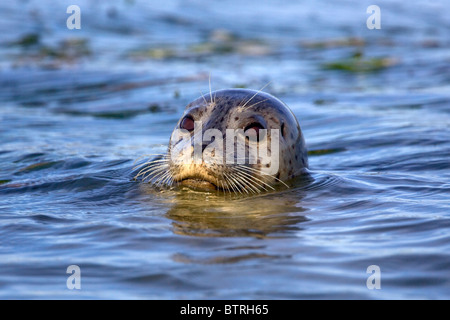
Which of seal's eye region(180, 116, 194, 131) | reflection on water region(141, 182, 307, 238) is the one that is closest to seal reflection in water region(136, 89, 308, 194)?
seal's eye region(180, 116, 194, 131)

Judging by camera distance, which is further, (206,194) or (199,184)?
(206,194)

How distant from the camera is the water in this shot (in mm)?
3758

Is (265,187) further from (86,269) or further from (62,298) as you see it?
(62,298)

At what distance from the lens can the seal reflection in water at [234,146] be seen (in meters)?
5.16

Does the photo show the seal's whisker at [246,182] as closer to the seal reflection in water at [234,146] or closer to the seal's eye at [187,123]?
the seal reflection in water at [234,146]

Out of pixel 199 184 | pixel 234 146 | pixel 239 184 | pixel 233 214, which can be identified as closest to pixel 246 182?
pixel 239 184

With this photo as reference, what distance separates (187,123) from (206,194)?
1.97ft

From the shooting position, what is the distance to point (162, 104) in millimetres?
10383

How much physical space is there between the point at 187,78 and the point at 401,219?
764 centimetres

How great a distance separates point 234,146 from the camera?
5.41 m

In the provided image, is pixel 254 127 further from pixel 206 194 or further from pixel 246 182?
pixel 206 194

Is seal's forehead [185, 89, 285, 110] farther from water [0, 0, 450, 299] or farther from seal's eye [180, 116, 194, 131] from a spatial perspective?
water [0, 0, 450, 299]

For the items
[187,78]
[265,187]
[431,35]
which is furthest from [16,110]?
[431,35]

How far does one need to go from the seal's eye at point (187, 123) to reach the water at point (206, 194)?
531mm
